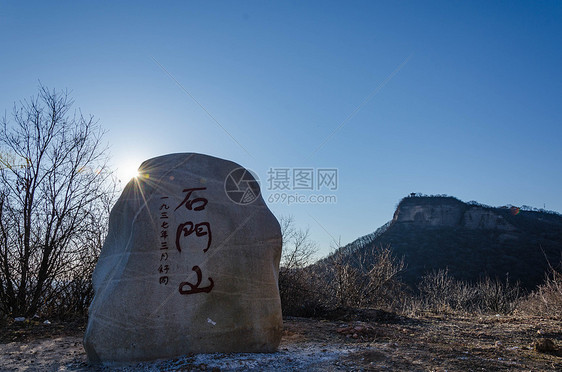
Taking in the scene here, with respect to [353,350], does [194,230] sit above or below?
above

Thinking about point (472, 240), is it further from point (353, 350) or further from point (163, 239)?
point (163, 239)

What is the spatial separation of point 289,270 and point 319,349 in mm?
7039

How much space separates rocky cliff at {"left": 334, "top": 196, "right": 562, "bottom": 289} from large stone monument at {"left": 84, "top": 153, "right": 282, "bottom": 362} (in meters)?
17.7

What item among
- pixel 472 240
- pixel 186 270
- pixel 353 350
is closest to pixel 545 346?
pixel 353 350

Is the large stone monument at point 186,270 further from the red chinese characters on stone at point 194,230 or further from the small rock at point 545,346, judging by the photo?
the small rock at point 545,346

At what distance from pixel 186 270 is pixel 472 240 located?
36.3m

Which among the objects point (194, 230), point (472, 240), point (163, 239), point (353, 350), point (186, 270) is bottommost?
point (353, 350)

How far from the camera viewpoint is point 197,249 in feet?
15.7

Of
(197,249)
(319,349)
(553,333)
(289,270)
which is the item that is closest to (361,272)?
(289,270)

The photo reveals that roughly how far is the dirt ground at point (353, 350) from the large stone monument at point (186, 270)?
260mm

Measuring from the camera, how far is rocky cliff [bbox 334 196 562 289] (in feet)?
89.1

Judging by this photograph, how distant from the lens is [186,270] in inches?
184

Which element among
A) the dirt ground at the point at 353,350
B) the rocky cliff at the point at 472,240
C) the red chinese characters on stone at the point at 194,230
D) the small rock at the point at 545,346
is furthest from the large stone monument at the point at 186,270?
the rocky cliff at the point at 472,240

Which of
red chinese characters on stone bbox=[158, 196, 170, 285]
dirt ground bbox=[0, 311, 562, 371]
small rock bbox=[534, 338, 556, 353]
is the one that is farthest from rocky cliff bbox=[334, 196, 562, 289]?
red chinese characters on stone bbox=[158, 196, 170, 285]
